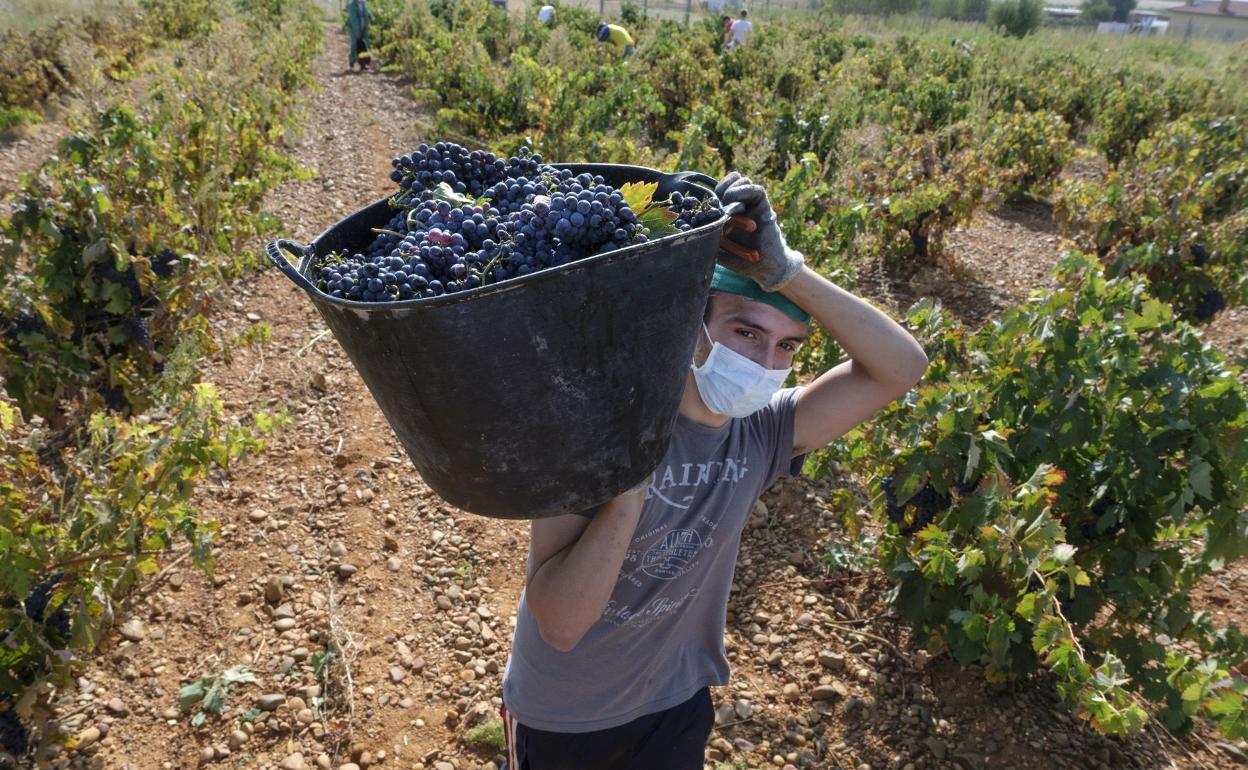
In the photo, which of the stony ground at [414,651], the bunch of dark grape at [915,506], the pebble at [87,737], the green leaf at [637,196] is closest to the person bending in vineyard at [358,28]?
the stony ground at [414,651]

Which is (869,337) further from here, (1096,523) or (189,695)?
(189,695)

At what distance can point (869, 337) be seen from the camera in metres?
1.86

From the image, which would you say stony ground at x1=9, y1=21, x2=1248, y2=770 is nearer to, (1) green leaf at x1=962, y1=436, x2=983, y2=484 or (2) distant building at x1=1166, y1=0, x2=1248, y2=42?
(1) green leaf at x1=962, y1=436, x2=983, y2=484

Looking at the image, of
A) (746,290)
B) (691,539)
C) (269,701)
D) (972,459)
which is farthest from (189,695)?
(972,459)

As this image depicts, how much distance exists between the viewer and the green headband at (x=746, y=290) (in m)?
1.74

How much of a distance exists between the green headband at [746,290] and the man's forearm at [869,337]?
0.06 meters

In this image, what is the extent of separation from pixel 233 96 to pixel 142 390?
4875 millimetres

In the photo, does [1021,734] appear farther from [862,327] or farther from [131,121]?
[131,121]

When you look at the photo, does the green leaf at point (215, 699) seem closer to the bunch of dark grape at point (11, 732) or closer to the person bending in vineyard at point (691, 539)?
the bunch of dark grape at point (11, 732)

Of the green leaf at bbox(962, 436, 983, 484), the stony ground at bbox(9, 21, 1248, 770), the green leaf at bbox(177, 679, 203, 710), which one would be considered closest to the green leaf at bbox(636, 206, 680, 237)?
the green leaf at bbox(962, 436, 983, 484)

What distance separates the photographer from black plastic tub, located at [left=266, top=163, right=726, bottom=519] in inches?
37.4

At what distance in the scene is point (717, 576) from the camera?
6.56ft

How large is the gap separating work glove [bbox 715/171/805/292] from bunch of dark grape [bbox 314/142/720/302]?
7.0 inches

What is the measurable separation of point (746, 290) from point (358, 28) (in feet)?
56.8
